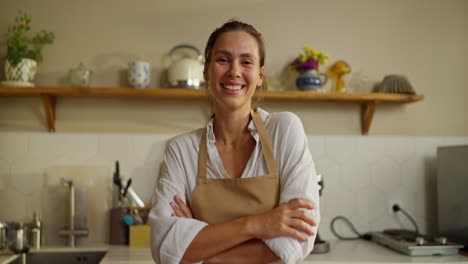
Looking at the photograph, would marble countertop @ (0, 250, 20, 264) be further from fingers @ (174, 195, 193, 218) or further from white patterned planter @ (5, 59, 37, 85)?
fingers @ (174, 195, 193, 218)

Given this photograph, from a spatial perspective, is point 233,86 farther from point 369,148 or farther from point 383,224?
point 383,224

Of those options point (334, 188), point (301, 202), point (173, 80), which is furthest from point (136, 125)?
point (301, 202)

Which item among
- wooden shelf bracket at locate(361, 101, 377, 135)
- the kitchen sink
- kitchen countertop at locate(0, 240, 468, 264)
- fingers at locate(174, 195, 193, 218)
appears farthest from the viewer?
wooden shelf bracket at locate(361, 101, 377, 135)

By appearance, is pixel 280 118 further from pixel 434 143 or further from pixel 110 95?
pixel 434 143

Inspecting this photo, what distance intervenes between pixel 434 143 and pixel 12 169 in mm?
2377

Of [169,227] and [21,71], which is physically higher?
[21,71]

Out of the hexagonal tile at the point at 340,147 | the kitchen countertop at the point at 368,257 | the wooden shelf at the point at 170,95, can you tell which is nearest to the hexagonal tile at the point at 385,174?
the hexagonal tile at the point at 340,147

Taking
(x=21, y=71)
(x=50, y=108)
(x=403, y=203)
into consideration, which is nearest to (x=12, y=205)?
(x=50, y=108)

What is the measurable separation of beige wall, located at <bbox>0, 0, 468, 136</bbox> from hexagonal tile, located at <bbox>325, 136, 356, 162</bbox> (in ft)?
0.17

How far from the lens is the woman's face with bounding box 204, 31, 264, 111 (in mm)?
1276

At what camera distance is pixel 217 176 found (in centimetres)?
132

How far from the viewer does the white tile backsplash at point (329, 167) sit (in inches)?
97.1

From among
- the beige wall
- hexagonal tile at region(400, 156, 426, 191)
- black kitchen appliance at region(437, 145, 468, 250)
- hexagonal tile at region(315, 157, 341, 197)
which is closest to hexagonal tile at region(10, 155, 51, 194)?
the beige wall

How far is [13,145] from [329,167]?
1.74 meters
